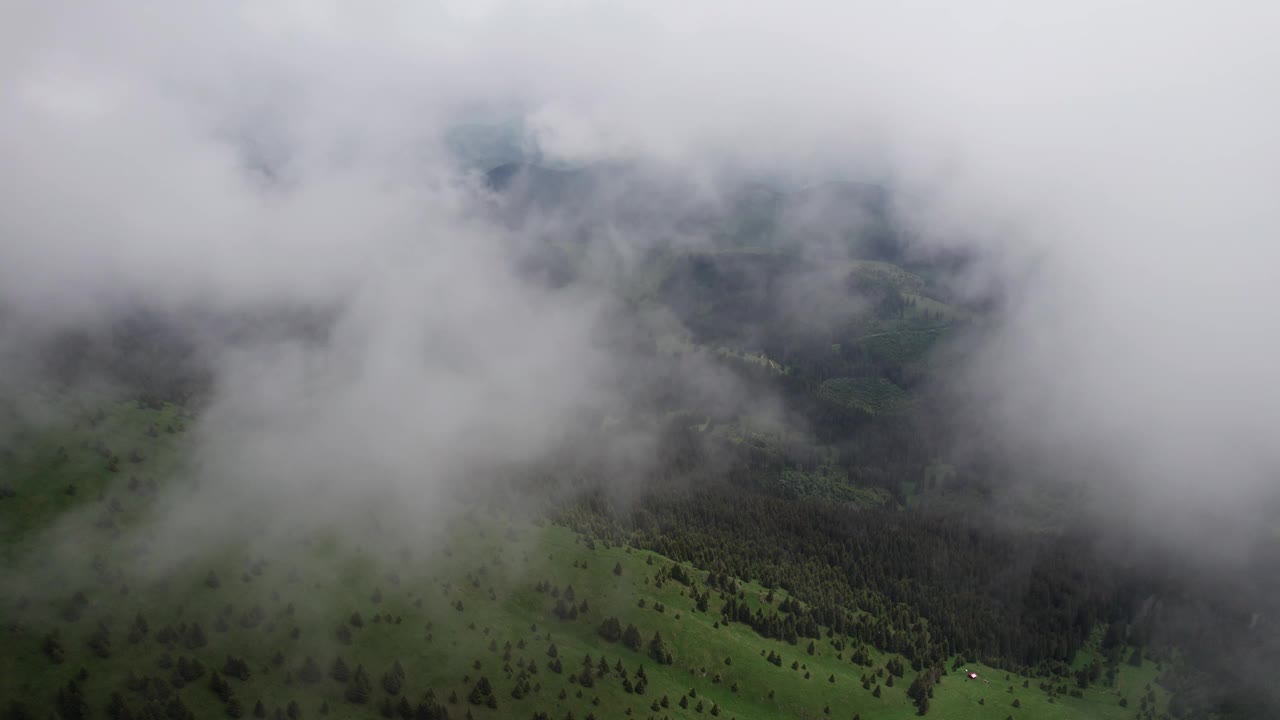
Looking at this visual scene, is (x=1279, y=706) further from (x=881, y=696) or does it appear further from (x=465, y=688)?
(x=465, y=688)

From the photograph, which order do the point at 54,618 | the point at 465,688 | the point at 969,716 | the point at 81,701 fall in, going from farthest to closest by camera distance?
the point at 969,716 → the point at 465,688 → the point at 54,618 → the point at 81,701

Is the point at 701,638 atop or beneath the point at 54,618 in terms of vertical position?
atop

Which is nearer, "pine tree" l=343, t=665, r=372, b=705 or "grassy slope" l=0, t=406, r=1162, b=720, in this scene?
"grassy slope" l=0, t=406, r=1162, b=720

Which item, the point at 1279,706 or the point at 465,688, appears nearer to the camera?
the point at 465,688

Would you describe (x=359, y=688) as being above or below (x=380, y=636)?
below

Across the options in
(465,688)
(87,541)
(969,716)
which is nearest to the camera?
(465,688)

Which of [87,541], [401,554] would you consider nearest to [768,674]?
[401,554]

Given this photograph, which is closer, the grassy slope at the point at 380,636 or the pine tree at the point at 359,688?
the grassy slope at the point at 380,636

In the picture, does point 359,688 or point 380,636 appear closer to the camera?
point 359,688
